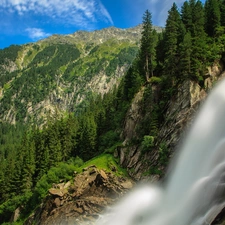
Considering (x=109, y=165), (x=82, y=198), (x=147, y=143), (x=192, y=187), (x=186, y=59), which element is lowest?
(x=192, y=187)

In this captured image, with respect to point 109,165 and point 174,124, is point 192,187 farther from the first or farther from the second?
point 109,165

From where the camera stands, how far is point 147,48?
6744cm

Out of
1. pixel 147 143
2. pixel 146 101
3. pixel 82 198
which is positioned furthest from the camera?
pixel 146 101

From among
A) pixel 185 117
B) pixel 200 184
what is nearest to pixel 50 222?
pixel 200 184

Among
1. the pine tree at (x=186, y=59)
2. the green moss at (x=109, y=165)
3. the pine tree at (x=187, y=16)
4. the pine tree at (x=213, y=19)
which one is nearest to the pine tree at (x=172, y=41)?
the pine tree at (x=187, y=16)

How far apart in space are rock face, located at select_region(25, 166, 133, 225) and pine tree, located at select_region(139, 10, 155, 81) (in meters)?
29.4

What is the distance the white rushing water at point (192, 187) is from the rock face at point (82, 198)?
2.62 metres

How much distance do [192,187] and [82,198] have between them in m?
22.2

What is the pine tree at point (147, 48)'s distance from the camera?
221 feet

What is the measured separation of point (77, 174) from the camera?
183 feet

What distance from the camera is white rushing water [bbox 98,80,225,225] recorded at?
3069 cm

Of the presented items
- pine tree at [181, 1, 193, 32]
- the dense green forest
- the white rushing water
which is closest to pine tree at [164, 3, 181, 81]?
the dense green forest

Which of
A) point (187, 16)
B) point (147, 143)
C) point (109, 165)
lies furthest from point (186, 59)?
point (109, 165)

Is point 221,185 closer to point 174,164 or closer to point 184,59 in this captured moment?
point 174,164
